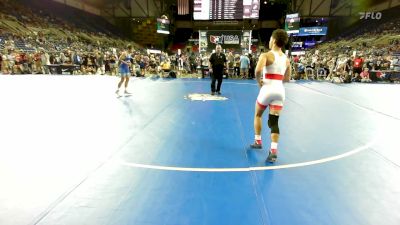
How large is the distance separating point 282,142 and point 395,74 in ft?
58.2

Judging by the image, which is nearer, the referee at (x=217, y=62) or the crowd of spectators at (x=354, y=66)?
the referee at (x=217, y=62)

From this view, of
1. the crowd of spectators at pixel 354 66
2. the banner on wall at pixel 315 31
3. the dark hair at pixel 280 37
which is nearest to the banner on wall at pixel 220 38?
the crowd of spectators at pixel 354 66

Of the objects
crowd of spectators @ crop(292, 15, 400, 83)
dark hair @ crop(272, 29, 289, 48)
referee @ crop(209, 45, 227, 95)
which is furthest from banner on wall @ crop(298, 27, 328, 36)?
dark hair @ crop(272, 29, 289, 48)

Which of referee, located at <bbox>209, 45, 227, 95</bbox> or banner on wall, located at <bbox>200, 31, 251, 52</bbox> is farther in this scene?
banner on wall, located at <bbox>200, 31, 251, 52</bbox>

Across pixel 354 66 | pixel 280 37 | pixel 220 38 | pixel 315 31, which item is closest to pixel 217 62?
pixel 280 37

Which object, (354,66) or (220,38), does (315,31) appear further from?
(354,66)

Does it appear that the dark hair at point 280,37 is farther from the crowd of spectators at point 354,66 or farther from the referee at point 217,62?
the crowd of spectators at point 354,66

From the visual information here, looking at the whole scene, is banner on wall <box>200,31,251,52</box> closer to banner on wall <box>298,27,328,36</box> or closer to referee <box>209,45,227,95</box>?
referee <box>209,45,227,95</box>

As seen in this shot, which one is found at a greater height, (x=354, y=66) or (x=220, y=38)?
(x=220, y=38)

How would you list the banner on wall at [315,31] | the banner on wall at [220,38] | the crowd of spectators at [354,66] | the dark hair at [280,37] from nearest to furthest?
1. the dark hair at [280,37]
2. the crowd of spectators at [354,66]
3. the banner on wall at [220,38]
4. the banner on wall at [315,31]

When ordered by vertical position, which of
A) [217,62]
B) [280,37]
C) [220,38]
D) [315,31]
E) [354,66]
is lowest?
[354,66]

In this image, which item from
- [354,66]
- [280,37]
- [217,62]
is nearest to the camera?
[280,37]

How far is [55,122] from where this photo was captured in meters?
6.14

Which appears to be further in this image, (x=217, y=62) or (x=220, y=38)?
(x=220, y=38)
